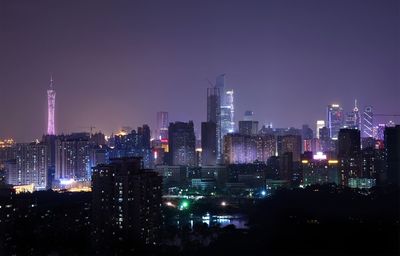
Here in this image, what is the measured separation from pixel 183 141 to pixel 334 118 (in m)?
2.99

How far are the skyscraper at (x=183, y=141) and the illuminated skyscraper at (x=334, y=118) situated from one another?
2678 mm

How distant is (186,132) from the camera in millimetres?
12258

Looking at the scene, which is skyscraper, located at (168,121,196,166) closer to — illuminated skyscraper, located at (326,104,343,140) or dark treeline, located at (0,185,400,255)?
illuminated skyscraper, located at (326,104,343,140)

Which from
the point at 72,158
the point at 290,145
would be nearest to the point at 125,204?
the point at 72,158

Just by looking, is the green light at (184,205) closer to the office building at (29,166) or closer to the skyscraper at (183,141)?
the office building at (29,166)

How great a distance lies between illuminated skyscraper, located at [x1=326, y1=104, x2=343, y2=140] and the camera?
10977 mm

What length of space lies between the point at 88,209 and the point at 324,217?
2.20 metres

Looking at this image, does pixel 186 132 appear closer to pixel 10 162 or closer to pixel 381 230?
pixel 10 162

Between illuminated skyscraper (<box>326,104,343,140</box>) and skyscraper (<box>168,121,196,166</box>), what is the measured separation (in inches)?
105

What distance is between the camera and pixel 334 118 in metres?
11.5

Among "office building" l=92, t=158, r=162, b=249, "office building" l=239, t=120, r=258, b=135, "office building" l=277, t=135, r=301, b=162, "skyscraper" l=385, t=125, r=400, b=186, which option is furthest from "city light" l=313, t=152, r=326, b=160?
"office building" l=92, t=158, r=162, b=249

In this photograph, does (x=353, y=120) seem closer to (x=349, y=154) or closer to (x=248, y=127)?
(x=349, y=154)

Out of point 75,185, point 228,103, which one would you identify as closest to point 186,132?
point 228,103

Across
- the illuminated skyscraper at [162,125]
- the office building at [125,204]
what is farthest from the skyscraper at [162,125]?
the office building at [125,204]
